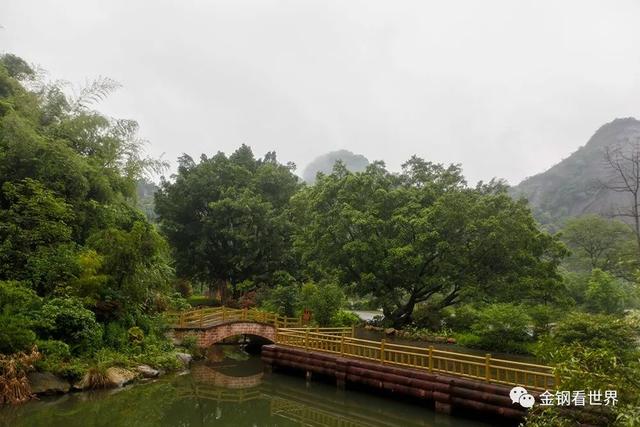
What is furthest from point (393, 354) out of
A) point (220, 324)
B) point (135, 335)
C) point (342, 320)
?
point (342, 320)

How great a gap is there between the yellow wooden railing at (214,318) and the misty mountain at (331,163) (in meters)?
143

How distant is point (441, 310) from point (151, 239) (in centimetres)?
1805

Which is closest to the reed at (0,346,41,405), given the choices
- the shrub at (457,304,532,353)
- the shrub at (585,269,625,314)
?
the shrub at (457,304,532,353)

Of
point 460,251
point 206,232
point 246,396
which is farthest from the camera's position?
point 206,232

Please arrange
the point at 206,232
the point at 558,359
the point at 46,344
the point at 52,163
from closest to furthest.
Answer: the point at 558,359, the point at 46,344, the point at 52,163, the point at 206,232

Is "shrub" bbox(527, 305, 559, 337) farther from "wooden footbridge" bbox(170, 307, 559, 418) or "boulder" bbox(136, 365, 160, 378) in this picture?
"boulder" bbox(136, 365, 160, 378)

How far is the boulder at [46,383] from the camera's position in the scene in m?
12.3

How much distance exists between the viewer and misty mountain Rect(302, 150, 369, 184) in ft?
553

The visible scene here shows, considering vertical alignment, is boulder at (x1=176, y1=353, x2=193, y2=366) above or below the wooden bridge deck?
below

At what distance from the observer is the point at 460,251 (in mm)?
24797

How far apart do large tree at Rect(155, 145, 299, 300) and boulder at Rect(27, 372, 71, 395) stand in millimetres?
18466

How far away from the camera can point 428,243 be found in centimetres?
2444

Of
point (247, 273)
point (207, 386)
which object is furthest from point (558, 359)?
point (247, 273)

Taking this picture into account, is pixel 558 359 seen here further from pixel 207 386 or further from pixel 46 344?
pixel 46 344
